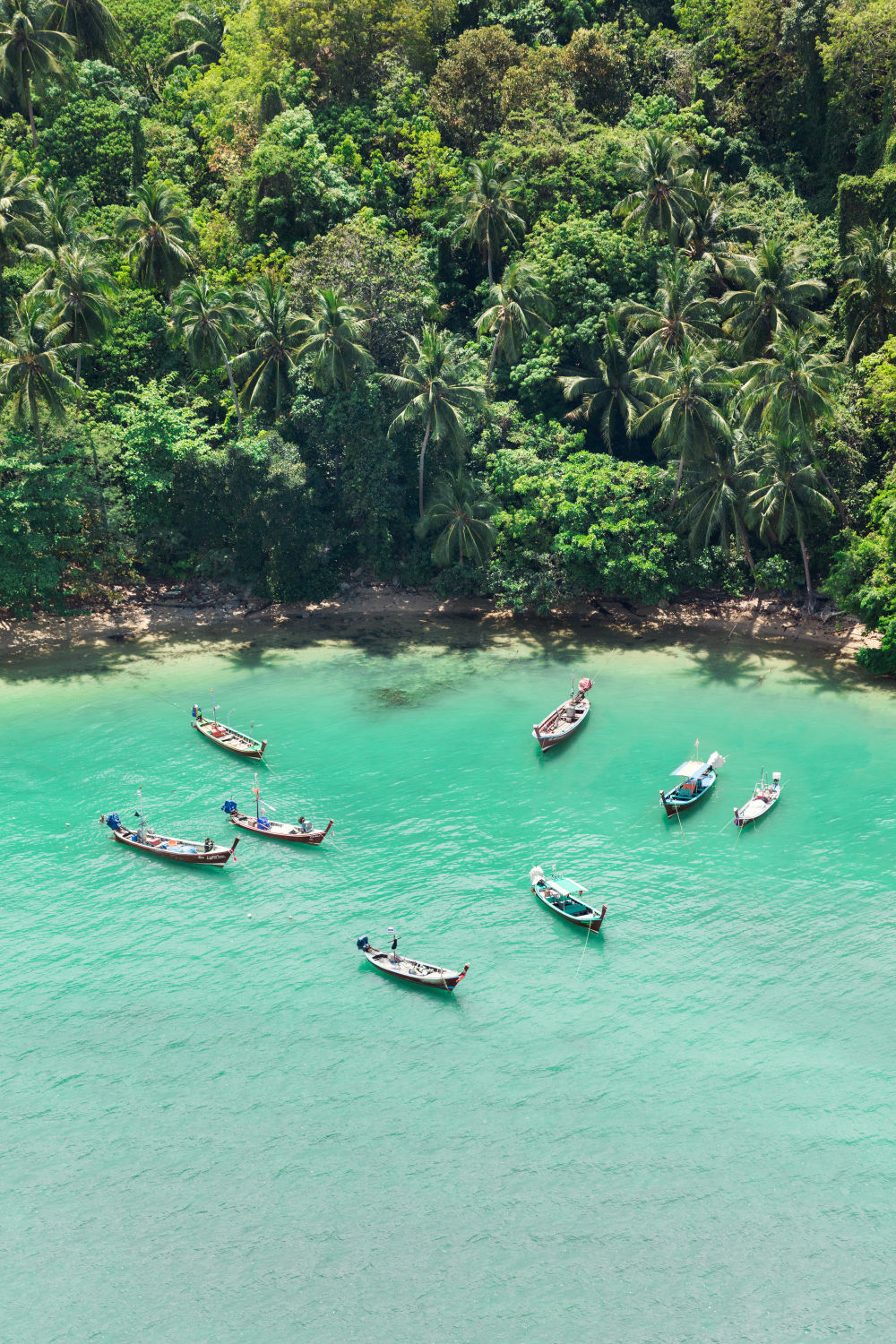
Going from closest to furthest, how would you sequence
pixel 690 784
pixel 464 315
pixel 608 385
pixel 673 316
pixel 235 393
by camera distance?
pixel 690 784, pixel 673 316, pixel 235 393, pixel 608 385, pixel 464 315

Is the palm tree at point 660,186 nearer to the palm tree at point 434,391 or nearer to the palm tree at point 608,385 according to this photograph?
the palm tree at point 608,385

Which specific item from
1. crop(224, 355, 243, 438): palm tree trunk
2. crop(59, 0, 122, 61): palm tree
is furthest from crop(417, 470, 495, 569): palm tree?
crop(59, 0, 122, 61): palm tree

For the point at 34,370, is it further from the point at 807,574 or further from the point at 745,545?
the point at 807,574

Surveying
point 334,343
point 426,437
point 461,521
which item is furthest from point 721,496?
point 334,343

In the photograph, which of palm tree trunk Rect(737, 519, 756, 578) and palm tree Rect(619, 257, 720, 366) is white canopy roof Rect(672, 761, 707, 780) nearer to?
palm tree trunk Rect(737, 519, 756, 578)

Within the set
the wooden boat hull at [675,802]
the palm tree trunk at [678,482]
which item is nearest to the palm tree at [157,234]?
the palm tree trunk at [678,482]
